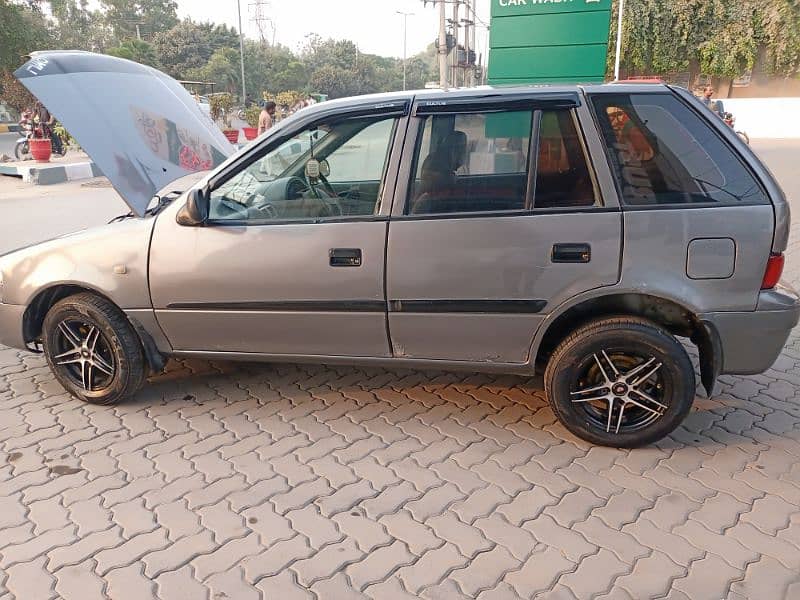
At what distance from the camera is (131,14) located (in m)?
74.1

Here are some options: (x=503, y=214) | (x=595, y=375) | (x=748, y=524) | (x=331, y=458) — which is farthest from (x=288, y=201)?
(x=748, y=524)

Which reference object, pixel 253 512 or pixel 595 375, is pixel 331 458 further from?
pixel 595 375

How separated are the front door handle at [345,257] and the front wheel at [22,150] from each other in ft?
58.3

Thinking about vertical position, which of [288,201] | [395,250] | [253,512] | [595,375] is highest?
[288,201]

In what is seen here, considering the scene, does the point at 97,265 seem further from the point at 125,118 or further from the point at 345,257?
the point at 345,257

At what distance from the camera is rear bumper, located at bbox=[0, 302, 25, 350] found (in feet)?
12.4

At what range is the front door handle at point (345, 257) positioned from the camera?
328 cm

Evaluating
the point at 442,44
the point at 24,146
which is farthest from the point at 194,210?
the point at 24,146

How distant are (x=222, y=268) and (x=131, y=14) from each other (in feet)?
272

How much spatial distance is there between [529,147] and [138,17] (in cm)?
8329

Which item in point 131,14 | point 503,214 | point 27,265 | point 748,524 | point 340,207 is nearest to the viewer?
point 748,524

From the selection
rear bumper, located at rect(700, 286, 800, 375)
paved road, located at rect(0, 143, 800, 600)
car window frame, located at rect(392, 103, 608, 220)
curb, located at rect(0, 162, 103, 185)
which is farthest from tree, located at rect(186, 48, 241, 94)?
rear bumper, located at rect(700, 286, 800, 375)

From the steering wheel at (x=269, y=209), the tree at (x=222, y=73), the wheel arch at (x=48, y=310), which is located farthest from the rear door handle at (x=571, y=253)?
the tree at (x=222, y=73)

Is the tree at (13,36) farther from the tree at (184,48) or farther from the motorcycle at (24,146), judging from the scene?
the tree at (184,48)
